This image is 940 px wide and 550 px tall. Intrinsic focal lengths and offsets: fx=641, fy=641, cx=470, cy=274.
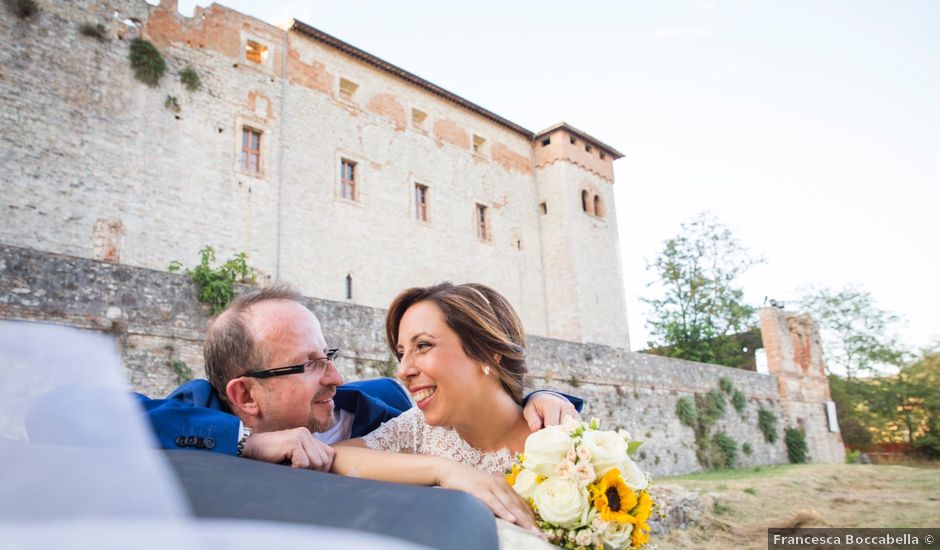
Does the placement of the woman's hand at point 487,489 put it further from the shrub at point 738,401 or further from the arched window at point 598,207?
the arched window at point 598,207

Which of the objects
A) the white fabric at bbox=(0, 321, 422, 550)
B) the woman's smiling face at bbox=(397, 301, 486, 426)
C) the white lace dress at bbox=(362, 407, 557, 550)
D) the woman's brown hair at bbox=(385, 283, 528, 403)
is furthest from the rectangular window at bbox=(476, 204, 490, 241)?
the white fabric at bbox=(0, 321, 422, 550)

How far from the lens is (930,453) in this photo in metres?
25.5

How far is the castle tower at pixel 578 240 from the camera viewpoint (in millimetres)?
23734

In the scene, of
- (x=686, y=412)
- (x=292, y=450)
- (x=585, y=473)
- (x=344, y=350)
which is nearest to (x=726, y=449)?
(x=686, y=412)

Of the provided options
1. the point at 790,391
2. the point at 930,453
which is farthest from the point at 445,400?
the point at 930,453

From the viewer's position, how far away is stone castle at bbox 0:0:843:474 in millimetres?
10352

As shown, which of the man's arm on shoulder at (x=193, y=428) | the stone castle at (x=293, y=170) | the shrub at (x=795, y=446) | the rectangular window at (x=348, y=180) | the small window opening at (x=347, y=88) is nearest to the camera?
the man's arm on shoulder at (x=193, y=428)

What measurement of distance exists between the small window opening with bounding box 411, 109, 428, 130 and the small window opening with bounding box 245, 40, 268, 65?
536cm

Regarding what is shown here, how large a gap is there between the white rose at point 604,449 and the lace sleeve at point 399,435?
3.66 ft

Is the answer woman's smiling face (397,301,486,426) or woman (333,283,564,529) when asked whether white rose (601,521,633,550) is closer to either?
woman (333,283,564,529)

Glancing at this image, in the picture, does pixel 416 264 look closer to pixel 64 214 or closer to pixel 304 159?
pixel 304 159

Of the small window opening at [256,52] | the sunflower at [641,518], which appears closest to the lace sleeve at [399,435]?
the sunflower at [641,518]

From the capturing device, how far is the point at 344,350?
10.3 meters

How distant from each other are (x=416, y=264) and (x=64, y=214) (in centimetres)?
986
